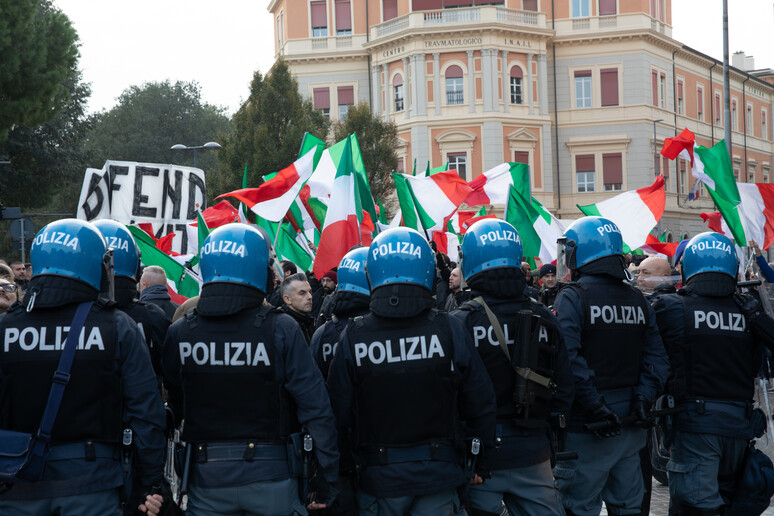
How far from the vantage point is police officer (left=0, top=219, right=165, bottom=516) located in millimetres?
4020

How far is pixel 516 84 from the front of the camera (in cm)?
4622

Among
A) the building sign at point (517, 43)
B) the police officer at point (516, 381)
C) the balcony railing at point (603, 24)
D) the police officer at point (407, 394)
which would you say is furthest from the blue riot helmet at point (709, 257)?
the balcony railing at point (603, 24)

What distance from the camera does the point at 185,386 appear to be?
432 centimetres

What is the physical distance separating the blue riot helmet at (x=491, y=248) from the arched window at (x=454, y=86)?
4099cm

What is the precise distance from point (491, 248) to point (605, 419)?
124 cm

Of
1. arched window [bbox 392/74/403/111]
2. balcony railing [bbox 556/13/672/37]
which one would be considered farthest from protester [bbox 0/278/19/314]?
balcony railing [bbox 556/13/672/37]

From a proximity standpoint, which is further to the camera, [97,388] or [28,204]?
[28,204]

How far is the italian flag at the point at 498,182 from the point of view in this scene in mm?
14234

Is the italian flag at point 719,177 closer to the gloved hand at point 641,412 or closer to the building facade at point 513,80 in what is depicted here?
the gloved hand at point 641,412

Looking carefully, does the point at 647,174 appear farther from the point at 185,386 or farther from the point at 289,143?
the point at 185,386

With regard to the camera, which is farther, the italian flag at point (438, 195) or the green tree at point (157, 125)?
the green tree at point (157, 125)

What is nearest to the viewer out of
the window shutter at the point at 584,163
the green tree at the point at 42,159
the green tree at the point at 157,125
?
the green tree at the point at 42,159

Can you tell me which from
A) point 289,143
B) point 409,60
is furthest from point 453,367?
point 409,60

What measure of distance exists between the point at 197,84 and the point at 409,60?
79.7 ft
